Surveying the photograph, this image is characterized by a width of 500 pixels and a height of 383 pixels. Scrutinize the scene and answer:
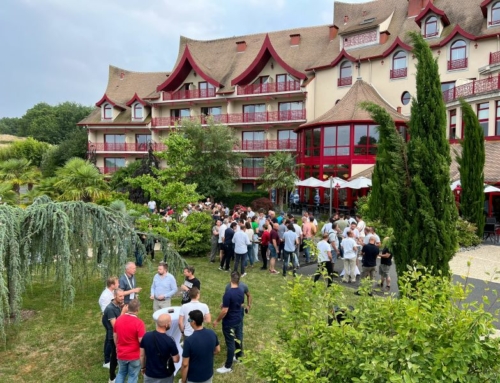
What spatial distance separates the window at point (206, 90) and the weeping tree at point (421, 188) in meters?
29.1

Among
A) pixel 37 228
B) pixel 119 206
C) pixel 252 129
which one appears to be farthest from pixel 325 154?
pixel 37 228

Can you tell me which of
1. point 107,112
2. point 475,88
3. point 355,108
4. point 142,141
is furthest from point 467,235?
point 107,112

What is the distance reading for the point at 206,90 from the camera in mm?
35688

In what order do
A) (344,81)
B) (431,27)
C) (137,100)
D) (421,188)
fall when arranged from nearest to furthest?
1. (421,188)
2. (431,27)
3. (344,81)
4. (137,100)

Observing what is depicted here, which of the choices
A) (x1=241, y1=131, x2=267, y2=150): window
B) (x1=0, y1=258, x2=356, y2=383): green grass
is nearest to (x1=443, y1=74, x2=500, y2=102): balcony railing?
→ (x1=241, y1=131, x2=267, y2=150): window

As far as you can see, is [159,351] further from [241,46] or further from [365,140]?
[241,46]

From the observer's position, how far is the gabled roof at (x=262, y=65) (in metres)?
32.0

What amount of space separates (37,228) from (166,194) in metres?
3.80

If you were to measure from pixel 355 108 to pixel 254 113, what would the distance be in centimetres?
989

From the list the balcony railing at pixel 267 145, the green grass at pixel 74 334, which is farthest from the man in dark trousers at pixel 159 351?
the balcony railing at pixel 267 145

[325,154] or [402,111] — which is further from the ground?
[402,111]

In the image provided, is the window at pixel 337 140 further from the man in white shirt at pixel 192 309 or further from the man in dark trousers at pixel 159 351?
the man in dark trousers at pixel 159 351

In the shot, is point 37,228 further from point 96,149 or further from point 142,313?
point 96,149

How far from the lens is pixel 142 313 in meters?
8.80
